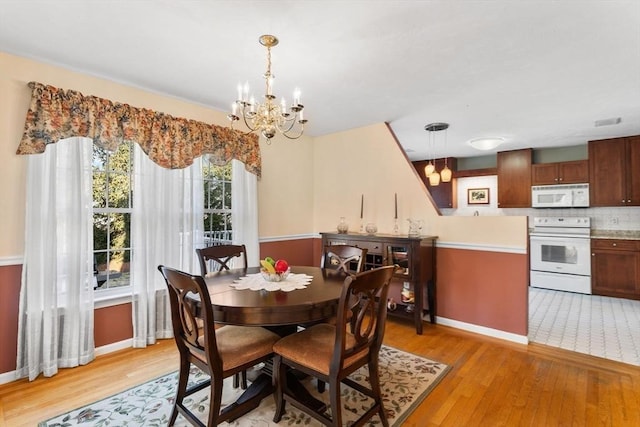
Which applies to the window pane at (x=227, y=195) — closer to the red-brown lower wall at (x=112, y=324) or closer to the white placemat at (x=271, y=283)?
the red-brown lower wall at (x=112, y=324)

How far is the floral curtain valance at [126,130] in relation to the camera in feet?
7.82

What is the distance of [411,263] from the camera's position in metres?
3.35

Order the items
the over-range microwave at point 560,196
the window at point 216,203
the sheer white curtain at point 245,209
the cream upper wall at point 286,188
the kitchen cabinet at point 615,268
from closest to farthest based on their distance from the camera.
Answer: the window at point 216,203, the sheer white curtain at point 245,209, the cream upper wall at point 286,188, the kitchen cabinet at point 615,268, the over-range microwave at point 560,196

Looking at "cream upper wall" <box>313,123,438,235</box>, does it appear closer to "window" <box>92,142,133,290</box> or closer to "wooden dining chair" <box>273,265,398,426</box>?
"wooden dining chair" <box>273,265,398,426</box>

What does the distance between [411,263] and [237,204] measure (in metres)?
2.10

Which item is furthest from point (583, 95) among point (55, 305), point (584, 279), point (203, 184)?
point (55, 305)

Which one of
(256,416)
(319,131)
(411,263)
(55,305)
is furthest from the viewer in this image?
(319,131)

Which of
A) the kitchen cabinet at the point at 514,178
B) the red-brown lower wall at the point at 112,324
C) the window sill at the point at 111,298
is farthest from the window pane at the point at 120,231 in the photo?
the kitchen cabinet at the point at 514,178

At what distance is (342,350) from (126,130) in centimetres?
264

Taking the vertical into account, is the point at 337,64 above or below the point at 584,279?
above

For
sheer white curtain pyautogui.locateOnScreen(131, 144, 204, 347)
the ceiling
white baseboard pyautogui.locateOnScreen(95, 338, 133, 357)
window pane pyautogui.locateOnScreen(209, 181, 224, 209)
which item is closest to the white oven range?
the ceiling

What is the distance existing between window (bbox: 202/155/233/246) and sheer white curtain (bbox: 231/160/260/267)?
0.08 metres

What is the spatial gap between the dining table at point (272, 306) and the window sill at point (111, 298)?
1.12 metres

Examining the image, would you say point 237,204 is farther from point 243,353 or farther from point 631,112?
point 631,112
